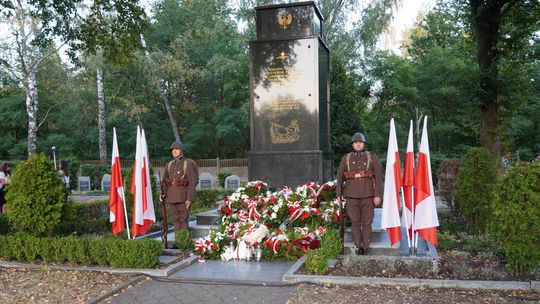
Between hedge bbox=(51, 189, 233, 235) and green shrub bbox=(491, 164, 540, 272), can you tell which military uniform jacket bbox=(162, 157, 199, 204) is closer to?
hedge bbox=(51, 189, 233, 235)

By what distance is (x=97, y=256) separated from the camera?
6715 mm

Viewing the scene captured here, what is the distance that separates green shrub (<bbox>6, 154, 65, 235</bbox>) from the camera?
735cm

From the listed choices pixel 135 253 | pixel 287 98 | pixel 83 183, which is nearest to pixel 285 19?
pixel 287 98

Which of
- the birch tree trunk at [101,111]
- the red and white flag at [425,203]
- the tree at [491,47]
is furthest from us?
the birch tree trunk at [101,111]

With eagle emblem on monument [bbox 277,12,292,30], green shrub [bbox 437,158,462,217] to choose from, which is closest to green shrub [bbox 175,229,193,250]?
eagle emblem on monument [bbox 277,12,292,30]

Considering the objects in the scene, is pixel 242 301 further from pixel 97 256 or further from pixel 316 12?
pixel 316 12

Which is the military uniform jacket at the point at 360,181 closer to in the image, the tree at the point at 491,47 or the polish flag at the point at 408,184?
the polish flag at the point at 408,184

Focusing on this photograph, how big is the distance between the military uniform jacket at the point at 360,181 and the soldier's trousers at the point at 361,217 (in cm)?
11

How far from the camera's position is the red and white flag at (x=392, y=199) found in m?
6.95

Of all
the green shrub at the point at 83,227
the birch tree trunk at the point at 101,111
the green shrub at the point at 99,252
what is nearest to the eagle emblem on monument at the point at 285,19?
the green shrub at the point at 99,252

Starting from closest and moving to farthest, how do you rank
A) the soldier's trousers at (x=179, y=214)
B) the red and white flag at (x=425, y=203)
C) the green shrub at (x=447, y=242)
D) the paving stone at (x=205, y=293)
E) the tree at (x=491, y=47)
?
the paving stone at (x=205, y=293) < the red and white flag at (x=425, y=203) < the green shrub at (x=447, y=242) < the soldier's trousers at (x=179, y=214) < the tree at (x=491, y=47)

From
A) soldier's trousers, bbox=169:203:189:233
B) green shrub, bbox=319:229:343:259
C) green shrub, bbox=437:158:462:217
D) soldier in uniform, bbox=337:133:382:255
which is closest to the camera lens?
green shrub, bbox=319:229:343:259

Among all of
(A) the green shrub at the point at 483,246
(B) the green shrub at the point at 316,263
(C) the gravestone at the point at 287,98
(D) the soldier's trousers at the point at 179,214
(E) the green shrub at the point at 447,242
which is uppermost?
(C) the gravestone at the point at 287,98

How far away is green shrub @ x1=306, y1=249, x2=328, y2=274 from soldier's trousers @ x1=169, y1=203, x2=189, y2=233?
8.99 feet
